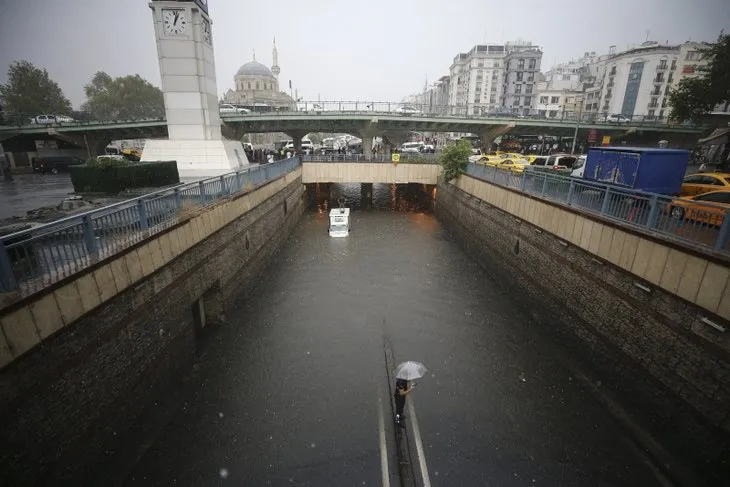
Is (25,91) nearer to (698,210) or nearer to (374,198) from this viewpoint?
(374,198)

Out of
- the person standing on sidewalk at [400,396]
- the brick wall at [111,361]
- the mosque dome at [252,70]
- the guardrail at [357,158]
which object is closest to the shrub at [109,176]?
the brick wall at [111,361]

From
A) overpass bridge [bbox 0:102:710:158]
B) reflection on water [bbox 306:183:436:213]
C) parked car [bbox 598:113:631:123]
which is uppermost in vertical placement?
parked car [bbox 598:113:631:123]

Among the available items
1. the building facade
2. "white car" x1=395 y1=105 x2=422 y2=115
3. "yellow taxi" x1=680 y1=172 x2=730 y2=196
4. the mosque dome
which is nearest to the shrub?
"yellow taxi" x1=680 y1=172 x2=730 y2=196

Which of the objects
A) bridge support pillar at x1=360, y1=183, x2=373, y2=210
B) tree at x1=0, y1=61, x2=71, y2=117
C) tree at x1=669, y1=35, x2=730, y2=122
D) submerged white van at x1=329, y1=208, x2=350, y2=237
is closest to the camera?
submerged white van at x1=329, y1=208, x2=350, y2=237

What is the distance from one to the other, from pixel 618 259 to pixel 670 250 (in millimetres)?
1583

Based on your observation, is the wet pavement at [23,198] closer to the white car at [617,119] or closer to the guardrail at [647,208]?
the guardrail at [647,208]

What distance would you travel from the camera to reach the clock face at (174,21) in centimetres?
1909

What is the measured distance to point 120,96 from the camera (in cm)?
7131

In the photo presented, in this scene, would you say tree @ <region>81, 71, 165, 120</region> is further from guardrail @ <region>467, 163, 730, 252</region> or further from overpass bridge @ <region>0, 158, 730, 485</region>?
guardrail @ <region>467, 163, 730, 252</region>

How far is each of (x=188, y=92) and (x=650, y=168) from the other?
77.5 feet

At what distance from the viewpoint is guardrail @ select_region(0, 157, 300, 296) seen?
5.39 metres

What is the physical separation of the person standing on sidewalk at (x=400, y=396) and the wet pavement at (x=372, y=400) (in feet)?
1.20

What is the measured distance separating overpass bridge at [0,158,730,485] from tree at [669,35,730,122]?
26.0 m

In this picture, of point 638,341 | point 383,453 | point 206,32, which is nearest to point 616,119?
point 638,341
